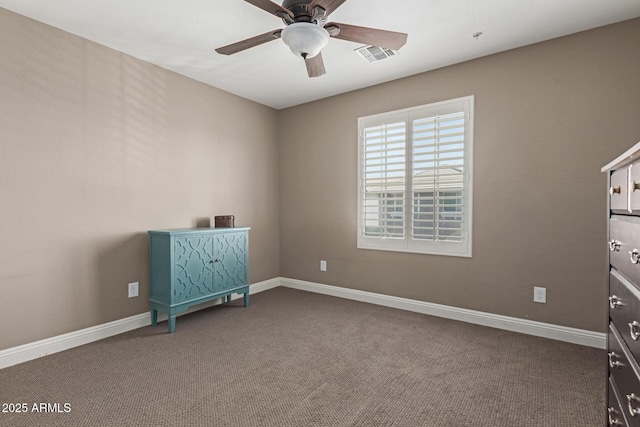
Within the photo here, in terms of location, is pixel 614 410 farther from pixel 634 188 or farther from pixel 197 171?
pixel 197 171

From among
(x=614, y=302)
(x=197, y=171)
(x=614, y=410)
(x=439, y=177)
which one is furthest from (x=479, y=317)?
(x=197, y=171)

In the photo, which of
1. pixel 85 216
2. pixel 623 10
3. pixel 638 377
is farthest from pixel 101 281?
pixel 623 10

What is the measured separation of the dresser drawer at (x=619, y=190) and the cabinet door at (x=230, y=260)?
117 inches

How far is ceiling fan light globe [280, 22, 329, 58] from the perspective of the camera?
1907mm

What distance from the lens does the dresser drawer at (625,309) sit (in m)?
1.05

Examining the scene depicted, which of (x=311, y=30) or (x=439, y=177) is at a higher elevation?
(x=311, y=30)

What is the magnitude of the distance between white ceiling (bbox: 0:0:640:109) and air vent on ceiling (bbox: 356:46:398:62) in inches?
3.0

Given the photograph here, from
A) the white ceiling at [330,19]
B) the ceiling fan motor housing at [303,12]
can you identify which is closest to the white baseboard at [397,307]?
the white ceiling at [330,19]

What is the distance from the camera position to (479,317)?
3070mm

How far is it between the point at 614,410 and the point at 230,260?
3.02 metres

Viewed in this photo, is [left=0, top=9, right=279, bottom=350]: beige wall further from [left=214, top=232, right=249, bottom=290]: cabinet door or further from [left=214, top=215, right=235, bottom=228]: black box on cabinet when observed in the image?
[left=214, top=232, right=249, bottom=290]: cabinet door

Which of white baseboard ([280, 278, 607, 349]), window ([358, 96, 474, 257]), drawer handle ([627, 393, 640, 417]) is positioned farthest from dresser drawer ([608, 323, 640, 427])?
window ([358, 96, 474, 257])

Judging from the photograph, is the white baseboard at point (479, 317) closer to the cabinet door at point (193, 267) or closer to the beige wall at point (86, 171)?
the cabinet door at point (193, 267)

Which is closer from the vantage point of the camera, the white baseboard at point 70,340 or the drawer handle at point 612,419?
the drawer handle at point 612,419
